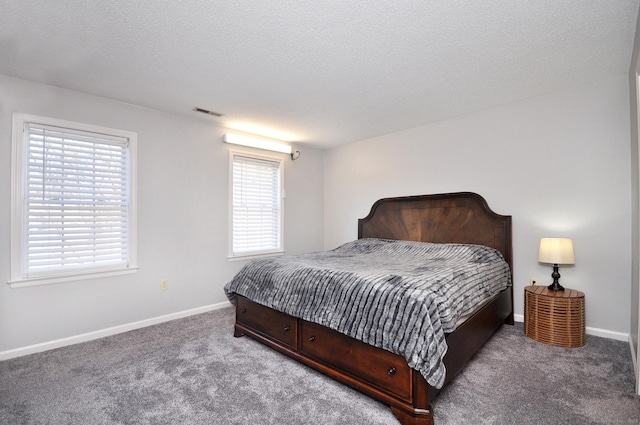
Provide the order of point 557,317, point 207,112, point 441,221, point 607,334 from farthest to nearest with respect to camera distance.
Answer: point 441,221
point 207,112
point 607,334
point 557,317

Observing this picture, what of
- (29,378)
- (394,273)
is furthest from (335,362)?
(29,378)

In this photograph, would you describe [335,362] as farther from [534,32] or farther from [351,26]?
[534,32]

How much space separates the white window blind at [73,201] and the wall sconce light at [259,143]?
45.5 inches

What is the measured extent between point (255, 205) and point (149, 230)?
139cm

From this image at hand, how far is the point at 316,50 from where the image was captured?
Answer: 2197 millimetres

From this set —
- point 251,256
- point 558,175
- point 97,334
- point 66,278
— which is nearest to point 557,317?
point 558,175

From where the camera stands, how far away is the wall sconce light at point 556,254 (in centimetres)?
265

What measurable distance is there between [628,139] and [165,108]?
4400 millimetres

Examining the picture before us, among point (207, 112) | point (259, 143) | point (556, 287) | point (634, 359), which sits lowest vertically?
point (634, 359)

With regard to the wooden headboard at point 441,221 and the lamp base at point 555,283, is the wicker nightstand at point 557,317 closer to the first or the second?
the lamp base at point 555,283

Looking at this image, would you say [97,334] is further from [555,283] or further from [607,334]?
[607,334]

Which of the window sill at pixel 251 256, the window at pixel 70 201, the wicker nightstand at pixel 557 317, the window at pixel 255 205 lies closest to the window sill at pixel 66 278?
the window at pixel 70 201

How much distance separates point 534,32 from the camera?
201 centimetres

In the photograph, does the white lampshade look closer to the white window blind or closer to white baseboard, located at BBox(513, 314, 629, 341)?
white baseboard, located at BBox(513, 314, 629, 341)
